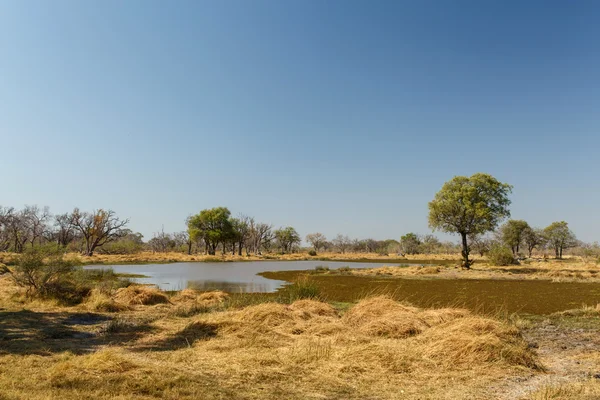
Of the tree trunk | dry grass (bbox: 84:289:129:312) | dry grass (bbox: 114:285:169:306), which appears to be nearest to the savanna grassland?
dry grass (bbox: 84:289:129:312)

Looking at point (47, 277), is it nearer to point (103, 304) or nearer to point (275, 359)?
point (103, 304)

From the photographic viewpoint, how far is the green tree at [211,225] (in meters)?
88.2

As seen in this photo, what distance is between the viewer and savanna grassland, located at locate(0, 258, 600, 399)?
5961 mm

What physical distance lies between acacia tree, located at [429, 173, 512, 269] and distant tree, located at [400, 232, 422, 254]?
70906 mm

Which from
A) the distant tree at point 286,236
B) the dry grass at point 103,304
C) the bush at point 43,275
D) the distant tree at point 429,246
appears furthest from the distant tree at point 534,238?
the bush at point 43,275

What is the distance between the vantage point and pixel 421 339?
29.3ft

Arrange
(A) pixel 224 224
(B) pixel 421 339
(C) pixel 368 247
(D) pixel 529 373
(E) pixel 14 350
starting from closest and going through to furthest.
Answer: (D) pixel 529 373, (E) pixel 14 350, (B) pixel 421 339, (A) pixel 224 224, (C) pixel 368 247

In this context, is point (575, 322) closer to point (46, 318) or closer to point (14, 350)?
point (14, 350)

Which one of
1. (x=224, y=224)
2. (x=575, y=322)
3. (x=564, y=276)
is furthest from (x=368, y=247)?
(x=575, y=322)

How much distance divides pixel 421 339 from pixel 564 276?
2936 cm

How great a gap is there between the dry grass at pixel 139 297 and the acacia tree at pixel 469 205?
118ft

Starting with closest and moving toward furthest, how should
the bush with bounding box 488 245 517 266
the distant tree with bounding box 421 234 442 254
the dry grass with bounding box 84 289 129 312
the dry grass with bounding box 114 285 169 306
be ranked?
the dry grass with bounding box 84 289 129 312 → the dry grass with bounding box 114 285 169 306 → the bush with bounding box 488 245 517 266 → the distant tree with bounding box 421 234 442 254

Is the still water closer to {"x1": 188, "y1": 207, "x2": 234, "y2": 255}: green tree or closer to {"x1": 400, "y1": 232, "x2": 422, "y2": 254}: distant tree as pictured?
{"x1": 188, "y1": 207, "x2": 234, "y2": 255}: green tree

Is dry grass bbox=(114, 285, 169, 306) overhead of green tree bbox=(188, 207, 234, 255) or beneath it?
beneath
